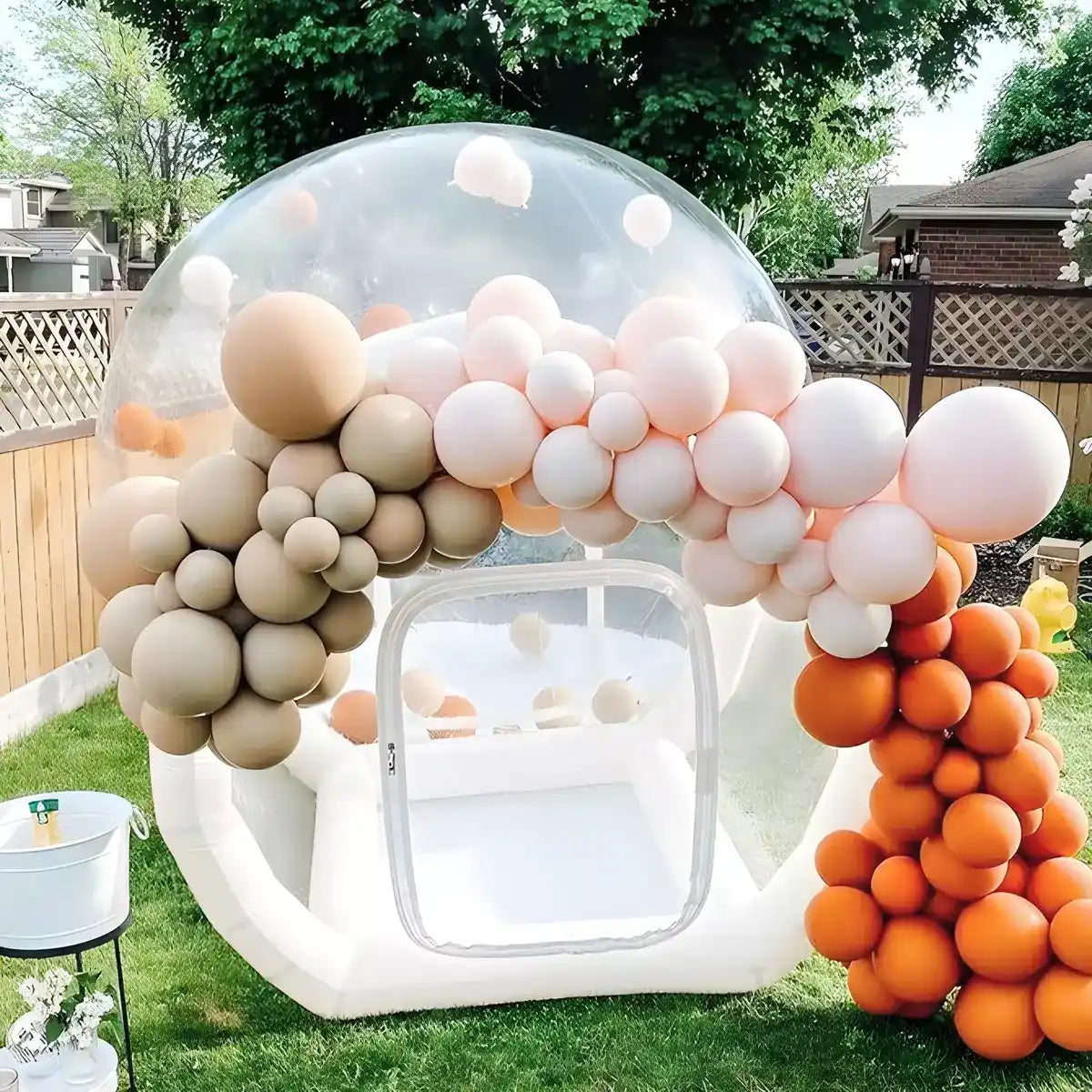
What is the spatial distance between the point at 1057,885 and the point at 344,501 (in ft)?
5.71

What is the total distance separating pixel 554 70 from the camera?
46.4ft

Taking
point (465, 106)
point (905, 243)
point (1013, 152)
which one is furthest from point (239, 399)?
point (1013, 152)

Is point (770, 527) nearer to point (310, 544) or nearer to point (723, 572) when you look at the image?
point (723, 572)

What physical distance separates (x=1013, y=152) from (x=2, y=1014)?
28983 mm

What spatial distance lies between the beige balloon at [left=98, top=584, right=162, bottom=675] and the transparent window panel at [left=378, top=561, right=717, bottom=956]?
2.20ft

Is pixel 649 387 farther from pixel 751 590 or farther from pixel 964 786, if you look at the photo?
pixel 964 786

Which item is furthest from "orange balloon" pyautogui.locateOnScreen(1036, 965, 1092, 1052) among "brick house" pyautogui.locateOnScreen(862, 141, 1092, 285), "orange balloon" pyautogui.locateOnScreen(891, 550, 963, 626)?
"brick house" pyautogui.locateOnScreen(862, 141, 1092, 285)

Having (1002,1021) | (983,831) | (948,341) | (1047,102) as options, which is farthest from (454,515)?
(1047,102)

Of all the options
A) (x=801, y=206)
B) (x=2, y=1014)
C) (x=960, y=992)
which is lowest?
(x=2, y=1014)

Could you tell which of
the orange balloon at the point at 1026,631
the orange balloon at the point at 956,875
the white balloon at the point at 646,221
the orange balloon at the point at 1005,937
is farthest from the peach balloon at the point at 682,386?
the orange balloon at the point at 1005,937

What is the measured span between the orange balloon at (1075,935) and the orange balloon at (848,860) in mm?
384

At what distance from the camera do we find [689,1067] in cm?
265

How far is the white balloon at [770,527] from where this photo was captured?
201cm

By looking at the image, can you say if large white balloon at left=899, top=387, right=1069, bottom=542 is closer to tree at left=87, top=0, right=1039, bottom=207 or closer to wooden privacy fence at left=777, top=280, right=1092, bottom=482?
wooden privacy fence at left=777, top=280, right=1092, bottom=482
